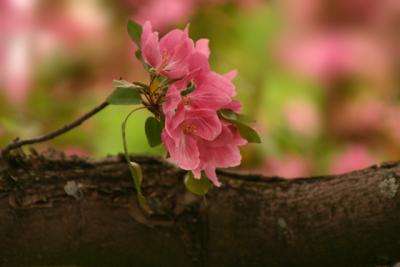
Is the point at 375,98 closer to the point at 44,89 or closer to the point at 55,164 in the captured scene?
the point at 44,89

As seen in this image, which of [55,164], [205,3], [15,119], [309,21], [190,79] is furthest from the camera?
Result: [309,21]

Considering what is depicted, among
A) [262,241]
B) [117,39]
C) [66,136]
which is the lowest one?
[262,241]

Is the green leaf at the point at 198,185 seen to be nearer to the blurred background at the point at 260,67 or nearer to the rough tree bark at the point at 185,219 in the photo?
the rough tree bark at the point at 185,219

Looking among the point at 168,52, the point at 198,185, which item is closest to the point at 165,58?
the point at 168,52

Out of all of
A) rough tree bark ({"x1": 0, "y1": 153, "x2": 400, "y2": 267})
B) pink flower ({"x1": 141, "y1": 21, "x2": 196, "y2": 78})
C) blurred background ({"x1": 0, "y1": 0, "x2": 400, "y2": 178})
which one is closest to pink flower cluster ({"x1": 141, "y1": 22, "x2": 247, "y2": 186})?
pink flower ({"x1": 141, "y1": 21, "x2": 196, "y2": 78})

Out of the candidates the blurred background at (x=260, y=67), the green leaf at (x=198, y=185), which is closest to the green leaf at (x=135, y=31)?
the green leaf at (x=198, y=185)

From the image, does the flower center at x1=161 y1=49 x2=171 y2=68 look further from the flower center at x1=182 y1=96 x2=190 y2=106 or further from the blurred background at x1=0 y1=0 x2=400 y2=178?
the blurred background at x1=0 y1=0 x2=400 y2=178

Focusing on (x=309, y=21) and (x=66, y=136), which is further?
(x=309, y=21)

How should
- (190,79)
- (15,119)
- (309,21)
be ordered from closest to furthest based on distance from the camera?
(190,79) < (15,119) < (309,21)

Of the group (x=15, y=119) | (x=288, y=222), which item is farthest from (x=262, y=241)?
(x=15, y=119)
